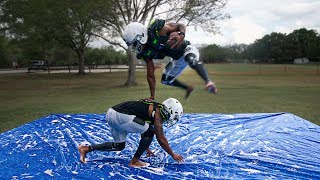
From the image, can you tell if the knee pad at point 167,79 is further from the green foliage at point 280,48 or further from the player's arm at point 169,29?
the green foliage at point 280,48

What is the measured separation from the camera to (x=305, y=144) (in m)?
6.22

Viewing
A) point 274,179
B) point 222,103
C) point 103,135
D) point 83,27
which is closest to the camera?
point 274,179

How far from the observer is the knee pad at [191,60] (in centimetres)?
540

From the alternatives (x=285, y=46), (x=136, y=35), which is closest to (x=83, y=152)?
(x=136, y=35)

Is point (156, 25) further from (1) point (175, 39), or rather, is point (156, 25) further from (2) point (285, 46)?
(2) point (285, 46)

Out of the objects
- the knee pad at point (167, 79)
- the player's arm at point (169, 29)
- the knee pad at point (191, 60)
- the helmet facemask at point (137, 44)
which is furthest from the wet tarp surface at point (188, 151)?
the player's arm at point (169, 29)

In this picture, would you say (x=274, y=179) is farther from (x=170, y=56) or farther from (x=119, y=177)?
(x=170, y=56)

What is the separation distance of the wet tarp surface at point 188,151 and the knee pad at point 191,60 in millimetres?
1539

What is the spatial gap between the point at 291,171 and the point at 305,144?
1559 millimetres

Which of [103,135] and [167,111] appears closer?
[167,111]

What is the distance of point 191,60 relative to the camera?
17.8ft

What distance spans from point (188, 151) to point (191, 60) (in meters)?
1.64

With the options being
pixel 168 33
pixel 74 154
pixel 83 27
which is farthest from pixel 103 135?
pixel 83 27

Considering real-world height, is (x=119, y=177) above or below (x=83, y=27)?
below
